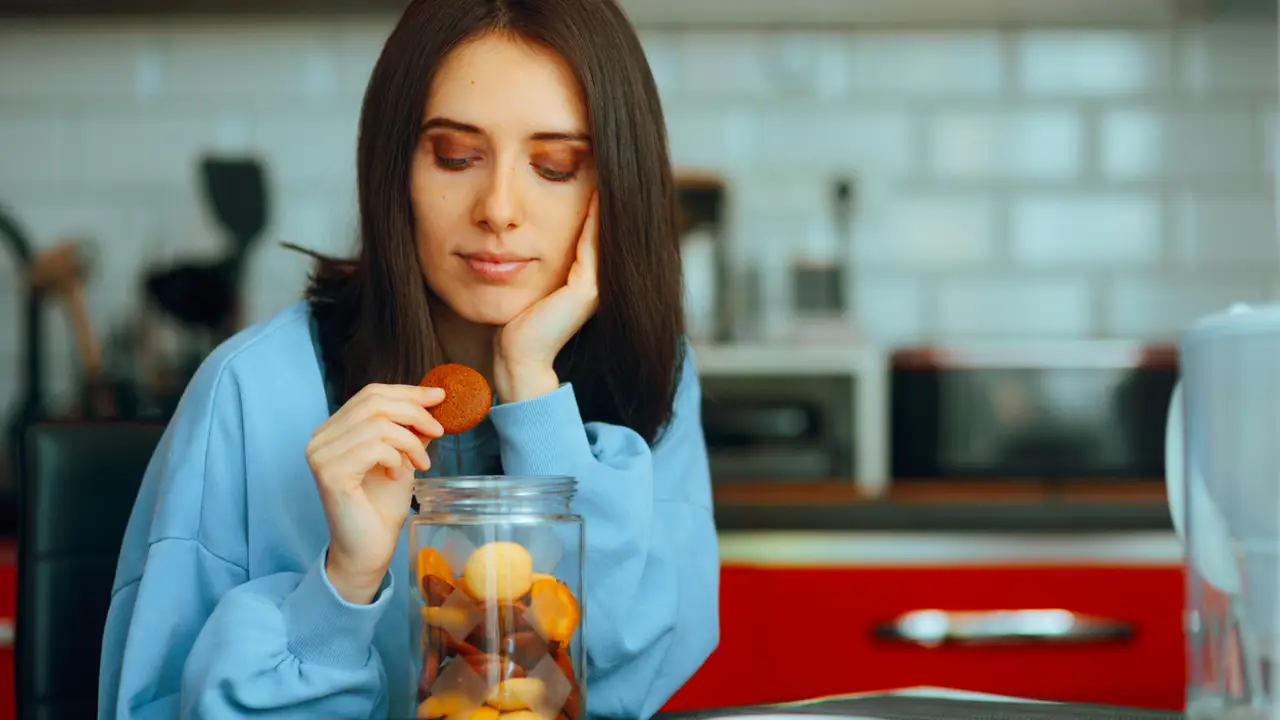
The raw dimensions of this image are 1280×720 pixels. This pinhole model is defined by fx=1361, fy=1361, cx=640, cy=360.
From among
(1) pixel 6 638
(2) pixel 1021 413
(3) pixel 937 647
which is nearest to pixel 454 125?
(3) pixel 937 647

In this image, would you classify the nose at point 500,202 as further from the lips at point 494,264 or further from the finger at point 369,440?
the finger at point 369,440

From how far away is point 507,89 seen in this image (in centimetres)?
94

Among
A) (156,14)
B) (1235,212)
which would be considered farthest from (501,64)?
(1235,212)

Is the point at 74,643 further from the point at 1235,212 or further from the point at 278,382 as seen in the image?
the point at 1235,212

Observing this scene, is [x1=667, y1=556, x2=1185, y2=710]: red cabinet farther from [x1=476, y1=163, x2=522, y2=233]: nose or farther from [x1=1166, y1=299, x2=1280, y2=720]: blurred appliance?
[x1=1166, y1=299, x2=1280, y2=720]: blurred appliance

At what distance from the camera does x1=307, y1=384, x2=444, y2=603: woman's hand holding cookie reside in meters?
0.74

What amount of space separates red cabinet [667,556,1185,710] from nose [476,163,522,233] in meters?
0.87

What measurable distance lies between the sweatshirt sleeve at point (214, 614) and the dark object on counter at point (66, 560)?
0.37 ft

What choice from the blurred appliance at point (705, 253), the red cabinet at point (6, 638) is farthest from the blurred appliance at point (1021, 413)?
the red cabinet at point (6, 638)

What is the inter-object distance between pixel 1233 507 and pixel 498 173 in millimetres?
536

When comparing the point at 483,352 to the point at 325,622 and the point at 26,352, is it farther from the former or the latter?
the point at 26,352

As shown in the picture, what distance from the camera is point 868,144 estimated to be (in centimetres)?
248

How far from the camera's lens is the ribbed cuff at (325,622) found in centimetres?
76

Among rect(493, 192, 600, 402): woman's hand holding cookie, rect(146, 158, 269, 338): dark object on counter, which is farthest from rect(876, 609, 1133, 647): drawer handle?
rect(146, 158, 269, 338): dark object on counter
